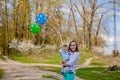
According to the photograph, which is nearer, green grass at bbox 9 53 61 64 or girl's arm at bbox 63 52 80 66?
girl's arm at bbox 63 52 80 66

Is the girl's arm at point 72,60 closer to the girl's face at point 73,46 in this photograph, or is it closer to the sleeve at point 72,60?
the sleeve at point 72,60

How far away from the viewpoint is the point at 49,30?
60.1m

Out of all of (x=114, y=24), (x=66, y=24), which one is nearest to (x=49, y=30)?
(x=66, y=24)

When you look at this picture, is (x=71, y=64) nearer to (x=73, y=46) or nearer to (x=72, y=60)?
(x=72, y=60)

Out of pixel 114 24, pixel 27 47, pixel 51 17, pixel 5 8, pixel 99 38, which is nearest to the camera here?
pixel 27 47

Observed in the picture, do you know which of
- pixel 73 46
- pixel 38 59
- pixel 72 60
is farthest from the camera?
pixel 38 59

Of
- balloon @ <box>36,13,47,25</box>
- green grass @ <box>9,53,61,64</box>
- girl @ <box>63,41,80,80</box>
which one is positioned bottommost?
green grass @ <box>9,53,61,64</box>

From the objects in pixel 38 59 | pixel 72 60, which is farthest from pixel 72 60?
pixel 38 59

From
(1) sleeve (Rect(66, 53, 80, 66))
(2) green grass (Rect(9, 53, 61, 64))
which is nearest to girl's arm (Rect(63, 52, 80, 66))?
(1) sleeve (Rect(66, 53, 80, 66))

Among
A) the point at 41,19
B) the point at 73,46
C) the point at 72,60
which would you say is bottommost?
the point at 72,60

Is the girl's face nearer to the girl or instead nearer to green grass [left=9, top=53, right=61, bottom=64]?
the girl

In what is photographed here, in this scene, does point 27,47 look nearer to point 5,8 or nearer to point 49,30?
point 5,8

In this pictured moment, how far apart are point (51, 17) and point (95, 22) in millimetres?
6555

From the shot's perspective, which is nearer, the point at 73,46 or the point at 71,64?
the point at 73,46
